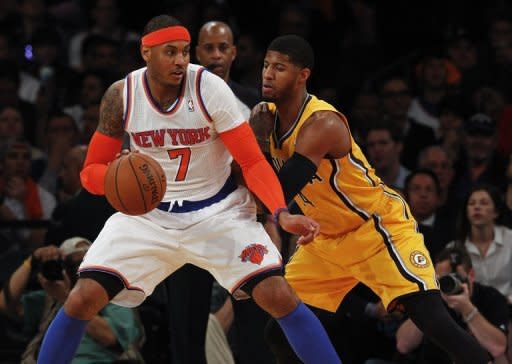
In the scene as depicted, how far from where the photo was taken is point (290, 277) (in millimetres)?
5988

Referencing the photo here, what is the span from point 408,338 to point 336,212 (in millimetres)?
1311

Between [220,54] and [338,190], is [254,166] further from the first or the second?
[220,54]

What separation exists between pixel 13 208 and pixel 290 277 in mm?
3316

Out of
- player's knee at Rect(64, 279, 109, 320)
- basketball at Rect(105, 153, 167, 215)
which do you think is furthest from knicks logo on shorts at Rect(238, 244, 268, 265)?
player's knee at Rect(64, 279, 109, 320)

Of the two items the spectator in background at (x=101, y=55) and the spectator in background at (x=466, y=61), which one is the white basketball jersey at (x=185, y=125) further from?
the spectator in background at (x=466, y=61)

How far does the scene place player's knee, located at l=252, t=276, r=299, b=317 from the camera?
5355 mm

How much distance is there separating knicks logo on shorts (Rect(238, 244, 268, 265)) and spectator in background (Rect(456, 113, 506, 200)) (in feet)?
12.1

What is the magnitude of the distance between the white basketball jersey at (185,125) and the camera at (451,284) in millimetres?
1630

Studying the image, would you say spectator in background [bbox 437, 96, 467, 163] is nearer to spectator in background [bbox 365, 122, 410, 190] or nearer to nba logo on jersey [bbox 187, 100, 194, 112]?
spectator in background [bbox 365, 122, 410, 190]

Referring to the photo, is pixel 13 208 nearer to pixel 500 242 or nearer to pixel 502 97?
pixel 500 242

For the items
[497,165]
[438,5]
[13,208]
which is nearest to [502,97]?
[497,165]

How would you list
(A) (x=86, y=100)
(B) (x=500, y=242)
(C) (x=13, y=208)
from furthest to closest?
(A) (x=86, y=100) < (C) (x=13, y=208) < (B) (x=500, y=242)

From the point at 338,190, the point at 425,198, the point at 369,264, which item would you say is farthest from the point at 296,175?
the point at 425,198

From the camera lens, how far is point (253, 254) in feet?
17.9
